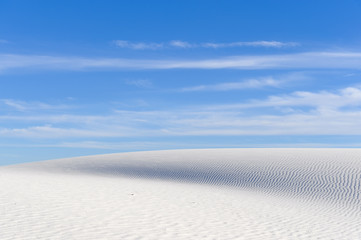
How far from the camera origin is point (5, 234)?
28.6 ft

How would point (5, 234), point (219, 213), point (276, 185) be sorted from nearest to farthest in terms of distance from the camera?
point (5, 234) → point (219, 213) → point (276, 185)

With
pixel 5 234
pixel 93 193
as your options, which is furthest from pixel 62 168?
pixel 5 234

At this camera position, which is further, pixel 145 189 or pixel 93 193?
pixel 145 189

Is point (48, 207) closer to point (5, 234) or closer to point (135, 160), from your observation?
point (5, 234)

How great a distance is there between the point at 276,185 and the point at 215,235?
12631mm

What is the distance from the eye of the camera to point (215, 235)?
390 inches

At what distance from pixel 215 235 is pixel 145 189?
308 inches

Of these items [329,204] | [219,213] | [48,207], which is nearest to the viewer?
[48,207]

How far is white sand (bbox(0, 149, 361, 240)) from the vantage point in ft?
32.6

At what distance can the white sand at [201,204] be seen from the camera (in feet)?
32.6

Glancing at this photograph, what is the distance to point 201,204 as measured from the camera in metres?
14.4

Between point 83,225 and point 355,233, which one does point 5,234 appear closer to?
point 83,225

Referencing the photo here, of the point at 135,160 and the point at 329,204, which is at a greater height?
the point at 135,160

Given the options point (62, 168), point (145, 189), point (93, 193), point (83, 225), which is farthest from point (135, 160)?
point (83, 225)
